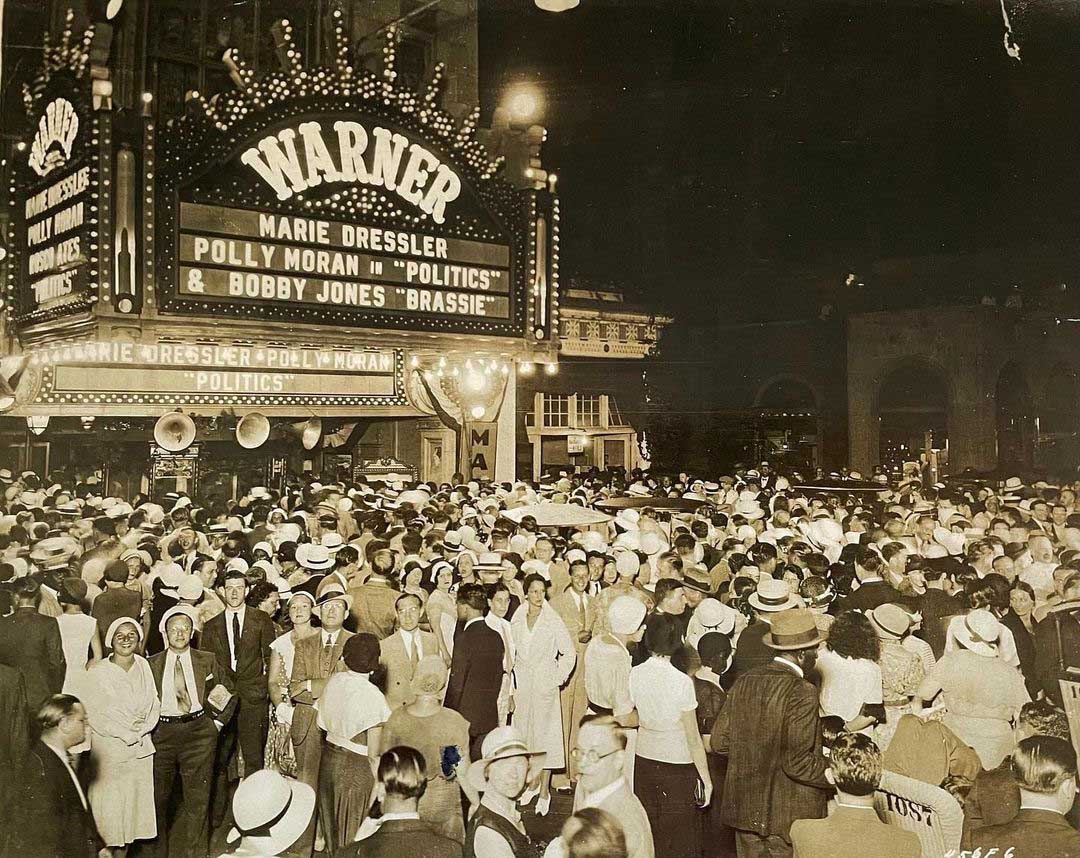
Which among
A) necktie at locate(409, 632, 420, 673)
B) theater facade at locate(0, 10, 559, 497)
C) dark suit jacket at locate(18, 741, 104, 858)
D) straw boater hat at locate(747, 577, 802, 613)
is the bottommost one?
dark suit jacket at locate(18, 741, 104, 858)

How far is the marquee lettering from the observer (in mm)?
6246

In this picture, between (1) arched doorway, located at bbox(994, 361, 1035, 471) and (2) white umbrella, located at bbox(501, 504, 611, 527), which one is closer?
(2) white umbrella, located at bbox(501, 504, 611, 527)

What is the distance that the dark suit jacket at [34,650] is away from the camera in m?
5.73

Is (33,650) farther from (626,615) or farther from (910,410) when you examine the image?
(910,410)

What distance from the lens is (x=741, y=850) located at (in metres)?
5.34

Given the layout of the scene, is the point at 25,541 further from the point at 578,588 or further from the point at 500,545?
the point at 578,588

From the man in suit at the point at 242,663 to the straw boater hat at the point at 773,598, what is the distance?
3355 mm

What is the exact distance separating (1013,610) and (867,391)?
24.2 ft

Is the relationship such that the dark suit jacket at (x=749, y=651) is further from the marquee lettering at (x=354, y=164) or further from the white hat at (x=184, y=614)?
the marquee lettering at (x=354, y=164)

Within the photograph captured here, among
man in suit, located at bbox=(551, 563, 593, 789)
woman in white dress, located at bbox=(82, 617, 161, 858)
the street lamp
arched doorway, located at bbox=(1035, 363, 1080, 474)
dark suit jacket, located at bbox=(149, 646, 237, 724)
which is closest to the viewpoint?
woman in white dress, located at bbox=(82, 617, 161, 858)

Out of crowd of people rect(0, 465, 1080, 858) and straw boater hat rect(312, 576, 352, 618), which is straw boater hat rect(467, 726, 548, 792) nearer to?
crowd of people rect(0, 465, 1080, 858)

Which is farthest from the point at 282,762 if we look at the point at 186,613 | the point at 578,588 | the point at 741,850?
the point at 741,850

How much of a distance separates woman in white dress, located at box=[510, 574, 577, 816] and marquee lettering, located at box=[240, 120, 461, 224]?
312 cm

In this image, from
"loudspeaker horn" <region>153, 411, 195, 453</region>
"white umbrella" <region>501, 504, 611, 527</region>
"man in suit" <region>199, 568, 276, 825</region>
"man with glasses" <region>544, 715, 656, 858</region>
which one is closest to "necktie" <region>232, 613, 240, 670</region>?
"man in suit" <region>199, 568, 276, 825</region>
